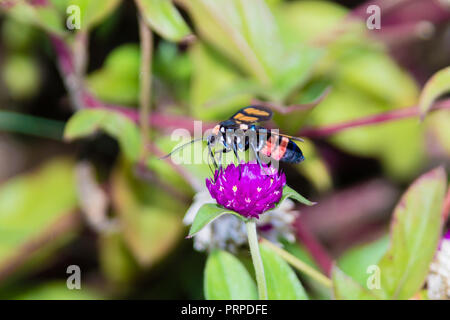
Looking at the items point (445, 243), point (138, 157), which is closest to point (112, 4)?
point (138, 157)

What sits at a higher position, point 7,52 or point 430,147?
point 7,52

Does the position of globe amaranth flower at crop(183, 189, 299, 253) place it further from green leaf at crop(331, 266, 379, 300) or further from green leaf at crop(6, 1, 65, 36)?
green leaf at crop(6, 1, 65, 36)

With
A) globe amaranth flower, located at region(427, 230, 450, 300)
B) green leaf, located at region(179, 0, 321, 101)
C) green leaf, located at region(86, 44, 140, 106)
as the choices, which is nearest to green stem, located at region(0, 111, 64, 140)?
green leaf, located at region(86, 44, 140, 106)

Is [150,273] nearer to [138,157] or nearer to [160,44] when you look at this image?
[138,157]

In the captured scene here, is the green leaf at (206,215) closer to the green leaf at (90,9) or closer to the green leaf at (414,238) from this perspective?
the green leaf at (414,238)

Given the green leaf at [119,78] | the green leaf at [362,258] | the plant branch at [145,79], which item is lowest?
the green leaf at [362,258]

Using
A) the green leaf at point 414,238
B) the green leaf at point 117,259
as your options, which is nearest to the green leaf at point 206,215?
the green leaf at point 414,238
